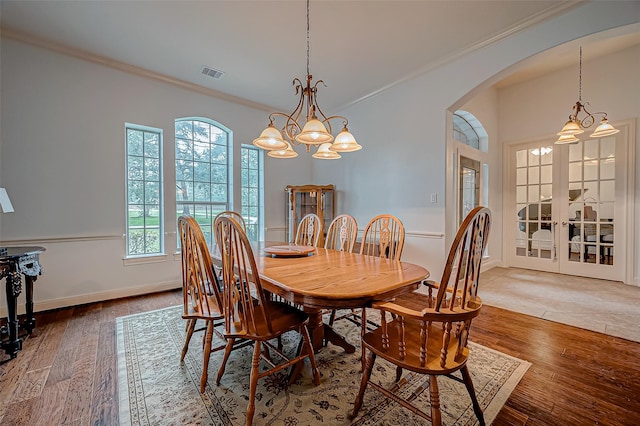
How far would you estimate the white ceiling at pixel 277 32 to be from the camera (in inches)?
92.9

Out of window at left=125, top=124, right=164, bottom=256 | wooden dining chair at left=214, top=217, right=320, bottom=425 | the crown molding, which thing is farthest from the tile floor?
the crown molding

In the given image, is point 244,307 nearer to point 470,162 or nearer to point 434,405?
point 434,405

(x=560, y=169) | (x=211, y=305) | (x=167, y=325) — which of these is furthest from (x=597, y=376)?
(x=560, y=169)

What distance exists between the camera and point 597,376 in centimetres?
177

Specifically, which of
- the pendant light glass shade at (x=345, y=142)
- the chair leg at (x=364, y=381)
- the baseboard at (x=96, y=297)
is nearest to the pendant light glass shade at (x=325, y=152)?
the pendant light glass shade at (x=345, y=142)

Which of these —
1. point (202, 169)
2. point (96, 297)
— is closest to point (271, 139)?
point (202, 169)

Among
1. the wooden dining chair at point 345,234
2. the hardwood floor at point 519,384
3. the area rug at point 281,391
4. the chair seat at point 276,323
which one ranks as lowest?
the hardwood floor at point 519,384

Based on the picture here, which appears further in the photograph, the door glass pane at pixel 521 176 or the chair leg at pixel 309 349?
the door glass pane at pixel 521 176

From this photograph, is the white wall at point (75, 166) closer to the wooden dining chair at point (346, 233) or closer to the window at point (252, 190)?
the window at point (252, 190)

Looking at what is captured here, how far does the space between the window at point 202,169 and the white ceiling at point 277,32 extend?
0.73 meters

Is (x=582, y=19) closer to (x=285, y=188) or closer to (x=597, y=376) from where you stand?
(x=597, y=376)

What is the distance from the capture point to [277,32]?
8.84 feet

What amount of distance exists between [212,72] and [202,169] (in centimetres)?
134

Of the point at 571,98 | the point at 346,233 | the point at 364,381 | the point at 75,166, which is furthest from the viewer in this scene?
the point at 571,98
